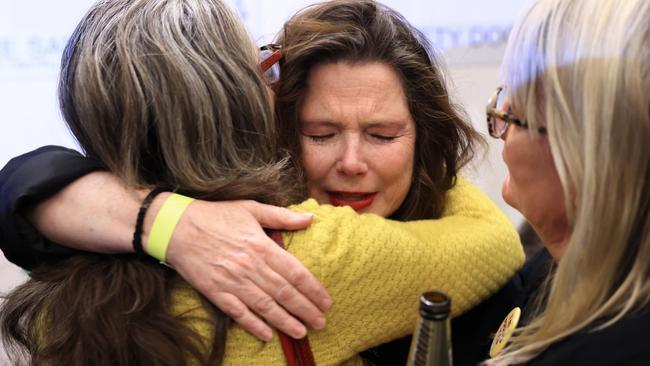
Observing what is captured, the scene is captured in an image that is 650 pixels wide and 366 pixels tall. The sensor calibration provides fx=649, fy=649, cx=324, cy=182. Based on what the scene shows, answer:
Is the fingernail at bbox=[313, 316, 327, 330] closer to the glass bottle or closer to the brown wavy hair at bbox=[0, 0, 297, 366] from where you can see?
the brown wavy hair at bbox=[0, 0, 297, 366]

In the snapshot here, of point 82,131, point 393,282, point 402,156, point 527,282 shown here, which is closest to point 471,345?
point 527,282

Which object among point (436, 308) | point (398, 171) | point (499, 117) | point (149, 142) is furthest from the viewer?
point (398, 171)

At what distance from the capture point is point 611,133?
2.60 ft

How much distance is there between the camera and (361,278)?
1058 millimetres

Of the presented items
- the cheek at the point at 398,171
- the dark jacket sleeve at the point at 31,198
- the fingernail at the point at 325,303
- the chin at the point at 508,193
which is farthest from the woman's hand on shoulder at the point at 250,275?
the cheek at the point at 398,171

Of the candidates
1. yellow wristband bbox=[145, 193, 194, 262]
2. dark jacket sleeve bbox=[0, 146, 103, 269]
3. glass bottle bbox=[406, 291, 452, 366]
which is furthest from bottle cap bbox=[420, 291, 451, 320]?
dark jacket sleeve bbox=[0, 146, 103, 269]

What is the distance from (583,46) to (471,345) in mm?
721

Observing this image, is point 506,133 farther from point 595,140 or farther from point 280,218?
point 280,218

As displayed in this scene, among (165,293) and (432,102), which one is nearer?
(165,293)

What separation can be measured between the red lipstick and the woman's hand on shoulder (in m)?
0.44

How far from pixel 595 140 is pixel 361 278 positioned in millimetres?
430

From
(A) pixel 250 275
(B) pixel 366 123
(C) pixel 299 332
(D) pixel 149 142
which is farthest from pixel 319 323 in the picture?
(B) pixel 366 123

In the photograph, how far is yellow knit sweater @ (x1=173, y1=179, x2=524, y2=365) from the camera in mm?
1038

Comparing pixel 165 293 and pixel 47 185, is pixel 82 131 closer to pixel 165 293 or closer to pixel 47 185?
pixel 47 185
